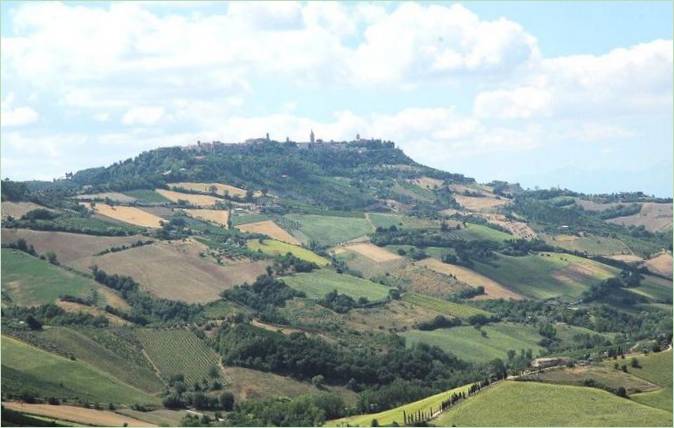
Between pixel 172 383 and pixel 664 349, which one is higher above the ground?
A: pixel 664 349

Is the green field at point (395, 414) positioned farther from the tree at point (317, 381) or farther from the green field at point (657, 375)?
the tree at point (317, 381)

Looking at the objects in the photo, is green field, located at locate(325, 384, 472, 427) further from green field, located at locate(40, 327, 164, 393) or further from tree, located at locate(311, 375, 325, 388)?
A: green field, located at locate(40, 327, 164, 393)

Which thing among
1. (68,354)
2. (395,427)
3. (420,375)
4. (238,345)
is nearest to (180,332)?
(238,345)

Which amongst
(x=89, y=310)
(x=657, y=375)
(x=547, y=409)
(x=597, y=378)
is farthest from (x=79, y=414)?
(x=657, y=375)

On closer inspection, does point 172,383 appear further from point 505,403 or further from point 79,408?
point 505,403

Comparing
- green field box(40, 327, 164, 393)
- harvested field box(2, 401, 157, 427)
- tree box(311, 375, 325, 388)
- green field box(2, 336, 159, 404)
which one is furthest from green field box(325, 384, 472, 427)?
green field box(40, 327, 164, 393)

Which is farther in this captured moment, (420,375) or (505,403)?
(420,375)

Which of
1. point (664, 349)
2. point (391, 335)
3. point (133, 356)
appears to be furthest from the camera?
point (391, 335)
